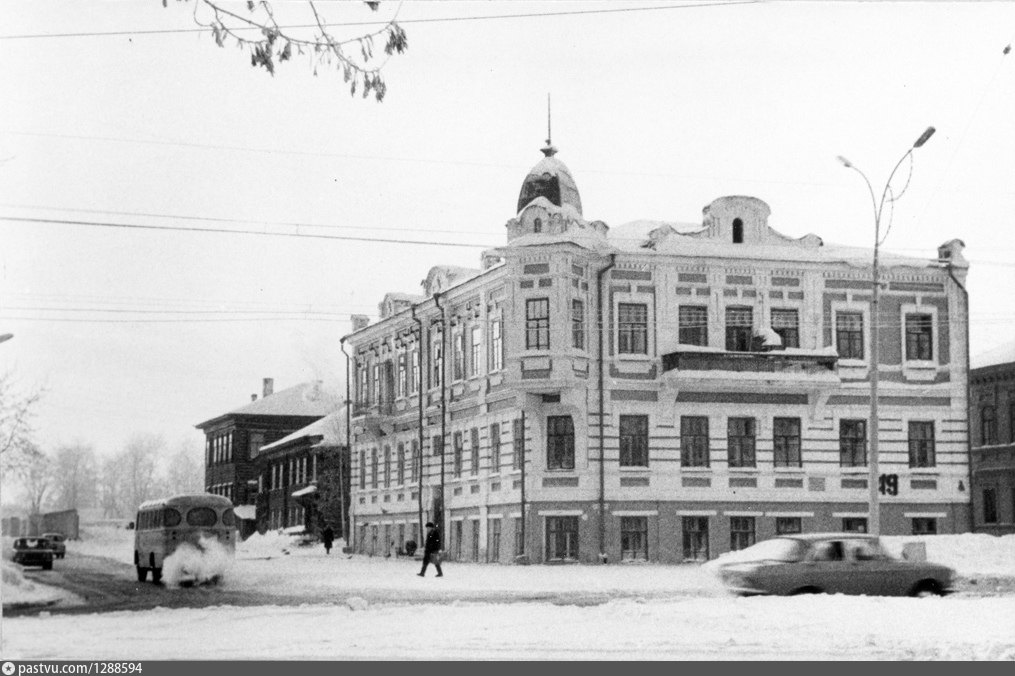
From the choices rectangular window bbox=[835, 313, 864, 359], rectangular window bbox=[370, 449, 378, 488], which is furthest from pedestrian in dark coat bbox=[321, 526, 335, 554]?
rectangular window bbox=[835, 313, 864, 359]

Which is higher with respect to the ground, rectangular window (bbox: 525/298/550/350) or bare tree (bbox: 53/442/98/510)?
rectangular window (bbox: 525/298/550/350)

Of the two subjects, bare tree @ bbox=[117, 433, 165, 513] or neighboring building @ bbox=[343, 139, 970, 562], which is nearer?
bare tree @ bbox=[117, 433, 165, 513]

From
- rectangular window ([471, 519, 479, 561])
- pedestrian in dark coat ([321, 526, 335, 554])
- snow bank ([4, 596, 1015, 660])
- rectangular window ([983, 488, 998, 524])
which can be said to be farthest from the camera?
rectangular window ([983, 488, 998, 524])

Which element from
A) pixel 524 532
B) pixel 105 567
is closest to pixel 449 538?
pixel 524 532

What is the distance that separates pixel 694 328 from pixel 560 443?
4842 mm

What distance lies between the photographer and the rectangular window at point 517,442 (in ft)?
127

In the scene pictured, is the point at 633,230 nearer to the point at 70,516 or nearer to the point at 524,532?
the point at 524,532

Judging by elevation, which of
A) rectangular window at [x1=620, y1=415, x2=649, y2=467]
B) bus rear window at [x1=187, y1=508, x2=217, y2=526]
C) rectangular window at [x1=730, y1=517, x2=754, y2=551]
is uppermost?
rectangular window at [x1=620, y1=415, x2=649, y2=467]

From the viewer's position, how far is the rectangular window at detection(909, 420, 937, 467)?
125 ft

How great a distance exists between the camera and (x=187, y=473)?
2370 cm

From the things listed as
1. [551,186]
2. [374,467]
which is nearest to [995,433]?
[551,186]

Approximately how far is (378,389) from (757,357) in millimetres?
12310

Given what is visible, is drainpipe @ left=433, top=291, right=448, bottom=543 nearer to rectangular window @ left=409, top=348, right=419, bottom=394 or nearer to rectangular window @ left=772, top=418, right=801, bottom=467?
rectangular window @ left=409, top=348, right=419, bottom=394

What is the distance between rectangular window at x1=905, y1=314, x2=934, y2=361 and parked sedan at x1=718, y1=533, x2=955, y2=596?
15465 mm
